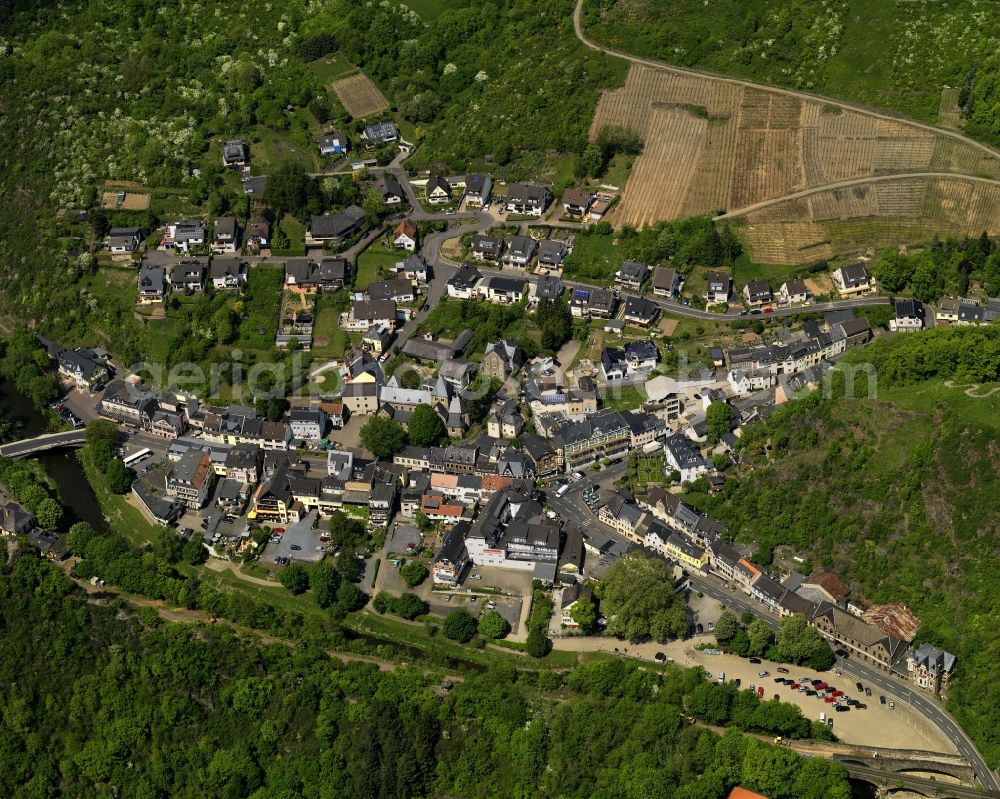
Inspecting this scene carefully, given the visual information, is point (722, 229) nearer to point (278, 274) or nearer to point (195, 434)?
point (278, 274)

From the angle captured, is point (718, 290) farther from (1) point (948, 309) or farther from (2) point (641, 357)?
(1) point (948, 309)

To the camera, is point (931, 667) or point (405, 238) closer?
point (931, 667)

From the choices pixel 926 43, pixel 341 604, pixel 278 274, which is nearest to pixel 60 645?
pixel 341 604

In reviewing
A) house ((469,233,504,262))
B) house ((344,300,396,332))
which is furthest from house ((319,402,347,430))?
house ((469,233,504,262))

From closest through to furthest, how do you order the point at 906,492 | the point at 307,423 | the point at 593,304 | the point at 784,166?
the point at 906,492 → the point at 307,423 → the point at 593,304 → the point at 784,166

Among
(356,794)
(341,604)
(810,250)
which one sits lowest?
(356,794)

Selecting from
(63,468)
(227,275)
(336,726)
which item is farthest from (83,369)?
(336,726)

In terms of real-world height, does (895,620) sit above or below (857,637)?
above
